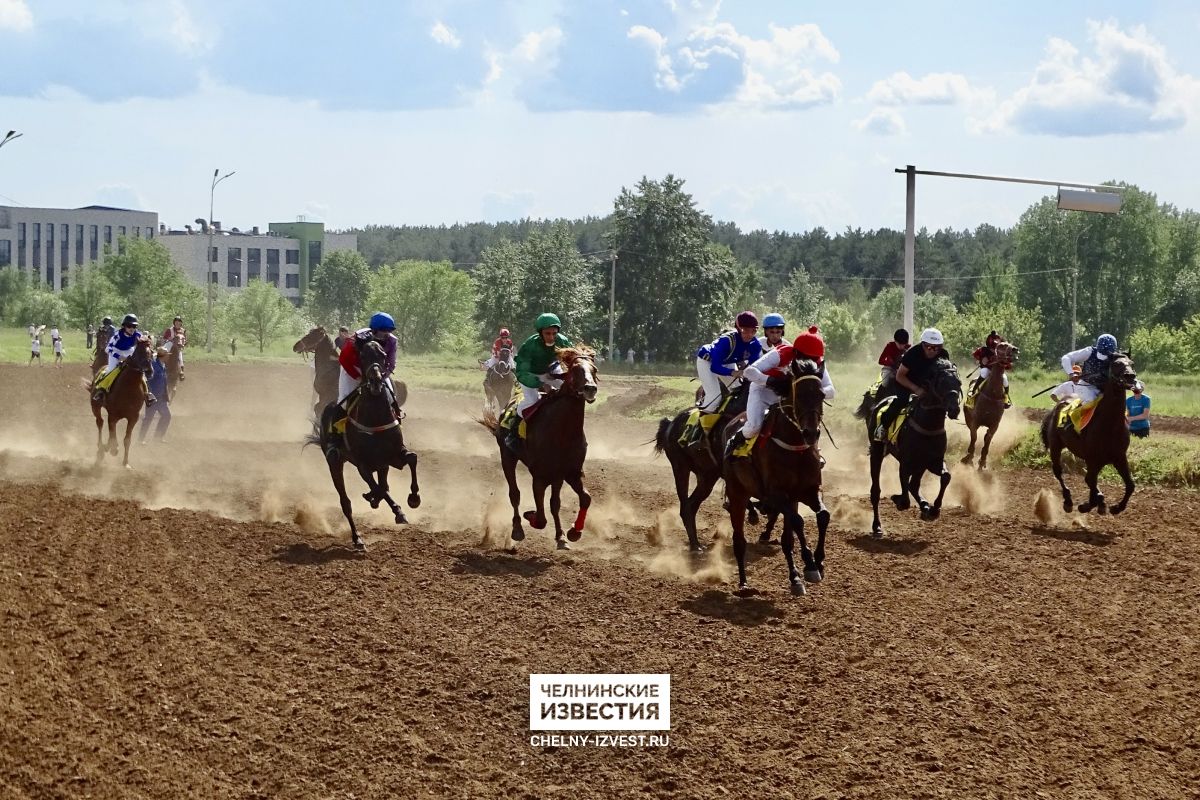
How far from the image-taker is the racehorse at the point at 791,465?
12070 mm

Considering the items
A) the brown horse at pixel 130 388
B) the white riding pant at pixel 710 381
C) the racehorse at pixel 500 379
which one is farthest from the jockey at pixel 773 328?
the racehorse at pixel 500 379

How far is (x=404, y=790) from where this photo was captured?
820 cm

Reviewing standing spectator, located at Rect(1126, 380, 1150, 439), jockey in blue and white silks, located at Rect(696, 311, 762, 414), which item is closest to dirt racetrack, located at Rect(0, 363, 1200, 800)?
jockey in blue and white silks, located at Rect(696, 311, 762, 414)

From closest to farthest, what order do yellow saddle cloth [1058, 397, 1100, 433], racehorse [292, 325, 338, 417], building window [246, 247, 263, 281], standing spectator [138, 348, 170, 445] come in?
yellow saddle cloth [1058, 397, 1100, 433]
racehorse [292, 325, 338, 417]
standing spectator [138, 348, 170, 445]
building window [246, 247, 263, 281]

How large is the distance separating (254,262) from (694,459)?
15739 centimetres

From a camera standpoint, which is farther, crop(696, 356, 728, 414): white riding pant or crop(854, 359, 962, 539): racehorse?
crop(854, 359, 962, 539): racehorse

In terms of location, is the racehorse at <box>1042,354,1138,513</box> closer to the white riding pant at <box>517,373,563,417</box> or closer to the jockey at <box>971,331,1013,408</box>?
the jockey at <box>971,331,1013,408</box>

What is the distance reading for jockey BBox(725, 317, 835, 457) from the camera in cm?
1233

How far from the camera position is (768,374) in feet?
41.3

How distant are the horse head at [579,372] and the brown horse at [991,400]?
9604 mm

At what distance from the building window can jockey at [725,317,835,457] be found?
15708 centimetres

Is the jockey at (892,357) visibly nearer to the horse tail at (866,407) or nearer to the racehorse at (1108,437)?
the horse tail at (866,407)

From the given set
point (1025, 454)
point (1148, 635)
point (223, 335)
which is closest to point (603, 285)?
point (223, 335)

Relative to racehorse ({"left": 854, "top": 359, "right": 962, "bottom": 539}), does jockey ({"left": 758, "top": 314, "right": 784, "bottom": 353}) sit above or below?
above
